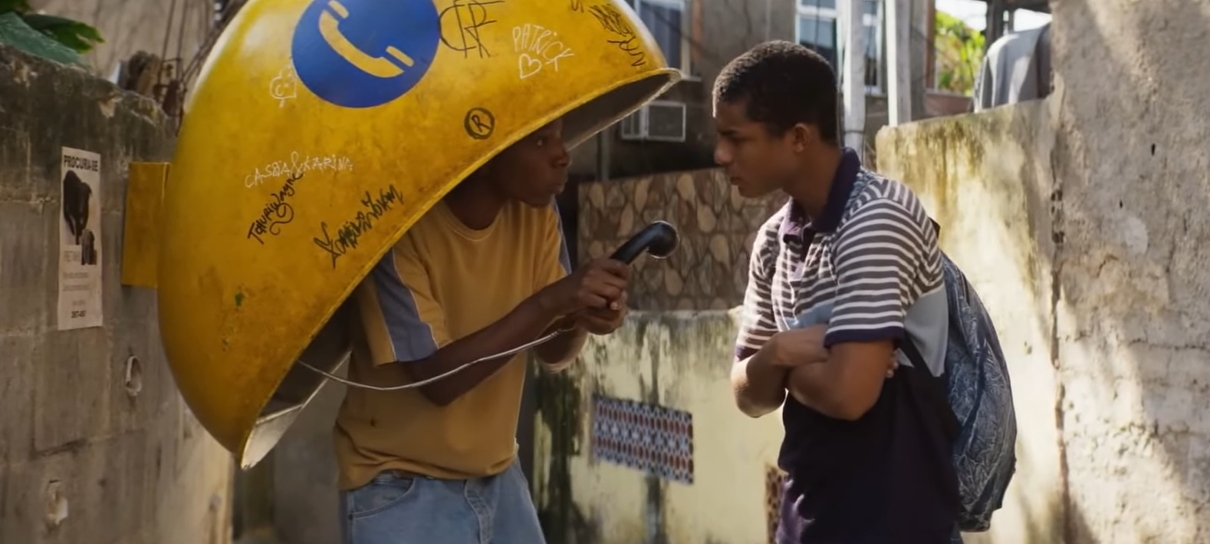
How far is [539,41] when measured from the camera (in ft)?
7.22

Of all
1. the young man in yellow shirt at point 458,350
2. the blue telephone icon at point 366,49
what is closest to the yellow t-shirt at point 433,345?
the young man in yellow shirt at point 458,350

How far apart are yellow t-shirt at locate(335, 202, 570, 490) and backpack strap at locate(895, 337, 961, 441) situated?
734mm

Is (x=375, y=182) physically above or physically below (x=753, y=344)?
above

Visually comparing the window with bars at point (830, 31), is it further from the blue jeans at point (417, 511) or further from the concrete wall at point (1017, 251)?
the blue jeans at point (417, 511)

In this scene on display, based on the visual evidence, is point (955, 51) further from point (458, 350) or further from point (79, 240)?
point (458, 350)

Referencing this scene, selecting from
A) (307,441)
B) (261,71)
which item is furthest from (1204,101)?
(307,441)

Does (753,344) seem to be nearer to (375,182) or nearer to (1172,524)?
(375,182)

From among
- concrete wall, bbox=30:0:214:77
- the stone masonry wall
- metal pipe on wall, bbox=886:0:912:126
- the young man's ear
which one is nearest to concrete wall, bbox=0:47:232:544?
the young man's ear

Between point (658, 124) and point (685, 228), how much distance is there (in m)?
1.69

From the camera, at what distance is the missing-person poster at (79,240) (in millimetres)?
2855

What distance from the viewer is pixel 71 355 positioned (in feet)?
9.53

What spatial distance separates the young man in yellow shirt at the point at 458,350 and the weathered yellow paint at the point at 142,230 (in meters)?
1.03

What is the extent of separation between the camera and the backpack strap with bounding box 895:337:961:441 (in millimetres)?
2262

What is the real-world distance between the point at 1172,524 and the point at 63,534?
109 inches
